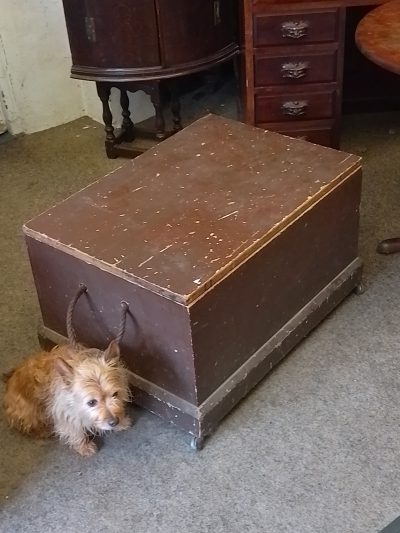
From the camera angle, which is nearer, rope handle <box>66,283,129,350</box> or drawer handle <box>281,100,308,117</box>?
rope handle <box>66,283,129,350</box>

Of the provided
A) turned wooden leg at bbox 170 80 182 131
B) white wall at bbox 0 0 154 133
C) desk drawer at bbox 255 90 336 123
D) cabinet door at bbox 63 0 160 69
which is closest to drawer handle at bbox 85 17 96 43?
cabinet door at bbox 63 0 160 69

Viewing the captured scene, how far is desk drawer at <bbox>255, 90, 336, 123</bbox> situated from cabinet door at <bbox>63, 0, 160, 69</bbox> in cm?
38

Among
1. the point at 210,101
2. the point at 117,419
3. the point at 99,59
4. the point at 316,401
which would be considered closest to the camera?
the point at 117,419

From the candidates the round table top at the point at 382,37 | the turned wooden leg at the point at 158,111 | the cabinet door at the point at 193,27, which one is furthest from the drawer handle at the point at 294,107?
the round table top at the point at 382,37

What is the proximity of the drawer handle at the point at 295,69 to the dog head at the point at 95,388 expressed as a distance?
1.31 m

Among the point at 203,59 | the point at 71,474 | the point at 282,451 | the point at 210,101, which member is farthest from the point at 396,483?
the point at 210,101

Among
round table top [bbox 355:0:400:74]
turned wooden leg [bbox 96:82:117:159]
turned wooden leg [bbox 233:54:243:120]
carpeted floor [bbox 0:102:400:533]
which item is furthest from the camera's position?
turned wooden leg [bbox 233:54:243:120]

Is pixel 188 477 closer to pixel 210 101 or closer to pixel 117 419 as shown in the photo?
pixel 117 419

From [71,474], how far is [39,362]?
0.26m

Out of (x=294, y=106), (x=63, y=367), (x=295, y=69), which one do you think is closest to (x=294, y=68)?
(x=295, y=69)

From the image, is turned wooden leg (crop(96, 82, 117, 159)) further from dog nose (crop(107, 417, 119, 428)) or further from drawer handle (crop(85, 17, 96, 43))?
dog nose (crop(107, 417, 119, 428))

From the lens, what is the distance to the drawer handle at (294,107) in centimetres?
263

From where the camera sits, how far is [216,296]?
1615mm

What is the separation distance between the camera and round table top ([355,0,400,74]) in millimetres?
1874
